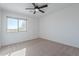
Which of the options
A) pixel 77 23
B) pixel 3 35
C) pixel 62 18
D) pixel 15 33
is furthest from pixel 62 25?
pixel 3 35

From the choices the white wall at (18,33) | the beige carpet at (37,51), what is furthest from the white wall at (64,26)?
the white wall at (18,33)

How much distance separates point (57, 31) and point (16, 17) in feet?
10.4

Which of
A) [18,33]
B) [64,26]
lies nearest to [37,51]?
[18,33]

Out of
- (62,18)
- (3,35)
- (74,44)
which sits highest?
(62,18)

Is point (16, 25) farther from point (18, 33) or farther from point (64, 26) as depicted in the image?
point (64, 26)

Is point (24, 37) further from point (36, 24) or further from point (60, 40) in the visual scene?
point (60, 40)

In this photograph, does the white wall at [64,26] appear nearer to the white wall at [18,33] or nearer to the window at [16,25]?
the white wall at [18,33]

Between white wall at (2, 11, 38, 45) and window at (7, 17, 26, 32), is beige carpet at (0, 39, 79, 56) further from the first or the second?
window at (7, 17, 26, 32)

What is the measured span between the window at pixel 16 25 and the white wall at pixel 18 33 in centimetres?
22

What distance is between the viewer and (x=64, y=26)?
163 inches

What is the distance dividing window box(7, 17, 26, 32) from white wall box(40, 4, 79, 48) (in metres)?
1.99

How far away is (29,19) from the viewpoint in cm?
533

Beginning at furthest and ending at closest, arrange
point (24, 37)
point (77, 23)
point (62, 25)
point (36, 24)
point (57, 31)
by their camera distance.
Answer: point (36, 24)
point (24, 37)
point (57, 31)
point (62, 25)
point (77, 23)

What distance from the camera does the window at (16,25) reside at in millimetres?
3992
